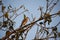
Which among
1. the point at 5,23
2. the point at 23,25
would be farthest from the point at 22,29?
the point at 5,23

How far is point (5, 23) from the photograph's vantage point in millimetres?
364

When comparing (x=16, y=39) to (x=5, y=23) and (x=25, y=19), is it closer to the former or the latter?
(x=25, y=19)

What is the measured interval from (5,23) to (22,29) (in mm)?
171

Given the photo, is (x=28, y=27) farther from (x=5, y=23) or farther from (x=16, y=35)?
(x=5, y=23)

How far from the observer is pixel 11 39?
240mm

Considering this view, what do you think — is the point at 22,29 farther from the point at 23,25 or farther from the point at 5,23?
the point at 5,23

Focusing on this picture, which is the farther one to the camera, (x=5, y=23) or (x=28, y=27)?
(x=5, y=23)

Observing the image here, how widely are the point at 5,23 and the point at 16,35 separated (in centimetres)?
16

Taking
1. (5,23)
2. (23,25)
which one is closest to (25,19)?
(23,25)

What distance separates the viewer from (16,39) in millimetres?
204

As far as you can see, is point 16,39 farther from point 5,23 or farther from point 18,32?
point 5,23

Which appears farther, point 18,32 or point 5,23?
point 5,23

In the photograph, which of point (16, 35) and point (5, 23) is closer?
point (16, 35)

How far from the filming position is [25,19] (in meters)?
0.22
